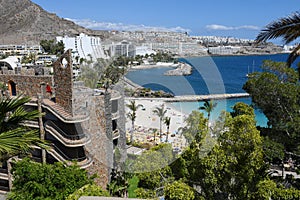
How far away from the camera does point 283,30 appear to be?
5.93 metres

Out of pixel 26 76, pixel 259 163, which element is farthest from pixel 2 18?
pixel 259 163

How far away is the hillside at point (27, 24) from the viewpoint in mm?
103062

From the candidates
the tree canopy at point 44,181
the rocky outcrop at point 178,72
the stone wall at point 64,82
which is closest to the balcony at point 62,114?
the stone wall at point 64,82

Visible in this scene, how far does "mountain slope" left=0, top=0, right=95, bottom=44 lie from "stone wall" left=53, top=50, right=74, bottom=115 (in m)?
95.5

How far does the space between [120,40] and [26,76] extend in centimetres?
498

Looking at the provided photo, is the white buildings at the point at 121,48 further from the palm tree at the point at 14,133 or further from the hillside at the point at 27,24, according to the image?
the hillside at the point at 27,24

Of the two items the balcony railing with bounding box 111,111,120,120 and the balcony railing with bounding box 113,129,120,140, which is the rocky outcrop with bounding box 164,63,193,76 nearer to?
the balcony railing with bounding box 111,111,120,120

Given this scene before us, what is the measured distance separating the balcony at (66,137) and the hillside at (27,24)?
9577 centimetres

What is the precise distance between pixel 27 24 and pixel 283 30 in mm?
122222

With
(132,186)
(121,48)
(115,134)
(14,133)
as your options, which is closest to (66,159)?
(115,134)

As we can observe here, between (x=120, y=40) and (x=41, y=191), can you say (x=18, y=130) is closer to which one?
(x=120, y=40)

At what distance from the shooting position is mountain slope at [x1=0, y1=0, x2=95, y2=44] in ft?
338

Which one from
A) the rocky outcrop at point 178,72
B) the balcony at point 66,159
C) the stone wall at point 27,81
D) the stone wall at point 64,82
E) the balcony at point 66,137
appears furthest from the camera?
the rocky outcrop at point 178,72

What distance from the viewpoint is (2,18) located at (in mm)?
117125
